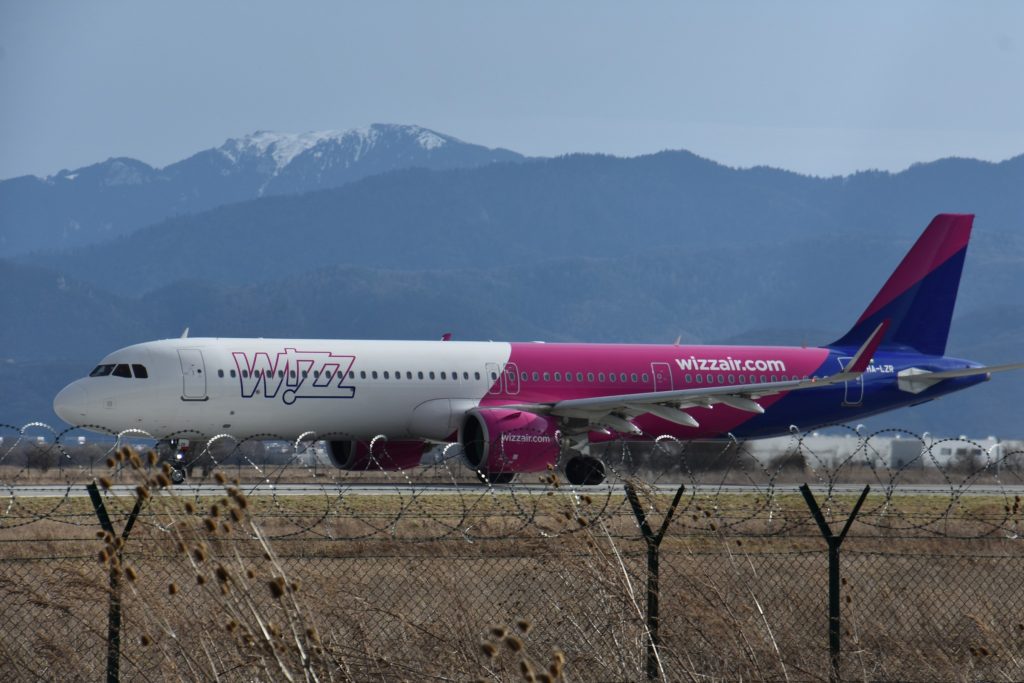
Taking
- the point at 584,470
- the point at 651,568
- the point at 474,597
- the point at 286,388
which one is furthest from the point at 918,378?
the point at 651,568

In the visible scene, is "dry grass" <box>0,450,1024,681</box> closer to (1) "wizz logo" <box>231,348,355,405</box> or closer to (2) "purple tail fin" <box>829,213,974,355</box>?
(1) "wizz logo" <box>231,348,355,405</box>

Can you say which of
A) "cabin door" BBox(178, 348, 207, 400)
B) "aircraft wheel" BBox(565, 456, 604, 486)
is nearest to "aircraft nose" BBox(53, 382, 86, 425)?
"cabin door" BBox(178, 348, 207, 400)

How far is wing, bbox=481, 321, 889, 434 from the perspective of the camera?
→ 32969 mm

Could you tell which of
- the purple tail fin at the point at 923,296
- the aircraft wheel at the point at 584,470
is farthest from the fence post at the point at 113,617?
the purple tail fin at the point at 923,296

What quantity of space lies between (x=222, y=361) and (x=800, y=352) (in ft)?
48.9


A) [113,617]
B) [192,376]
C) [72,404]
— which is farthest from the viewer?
[192,376]

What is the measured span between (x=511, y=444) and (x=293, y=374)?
4781 millimetres

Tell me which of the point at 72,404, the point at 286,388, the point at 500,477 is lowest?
the point at 500,477

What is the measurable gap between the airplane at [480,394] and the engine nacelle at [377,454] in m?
0.04

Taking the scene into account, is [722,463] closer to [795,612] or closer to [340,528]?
[340,528]

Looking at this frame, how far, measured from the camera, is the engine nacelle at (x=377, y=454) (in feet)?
115

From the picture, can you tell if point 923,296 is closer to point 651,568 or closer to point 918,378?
point 918,378

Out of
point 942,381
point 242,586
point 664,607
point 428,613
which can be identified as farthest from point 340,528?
point 942,381

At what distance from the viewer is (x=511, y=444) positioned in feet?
106
